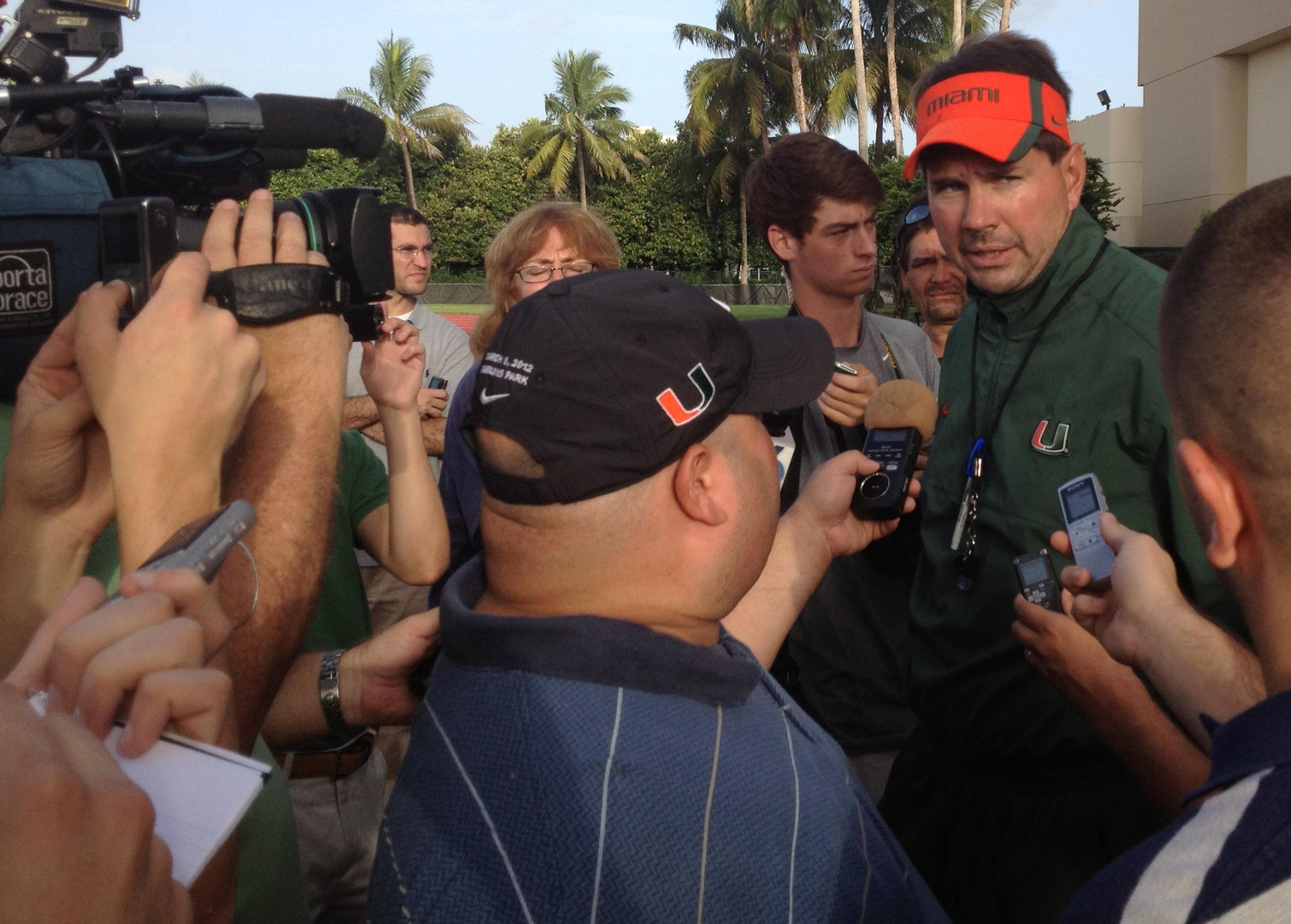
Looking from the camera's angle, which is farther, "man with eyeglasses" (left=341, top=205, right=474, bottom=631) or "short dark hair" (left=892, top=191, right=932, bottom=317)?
"man with eyeglasses" (left=341, top=205, right=474, bottom=631)

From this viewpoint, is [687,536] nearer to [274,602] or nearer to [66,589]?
[274,602]

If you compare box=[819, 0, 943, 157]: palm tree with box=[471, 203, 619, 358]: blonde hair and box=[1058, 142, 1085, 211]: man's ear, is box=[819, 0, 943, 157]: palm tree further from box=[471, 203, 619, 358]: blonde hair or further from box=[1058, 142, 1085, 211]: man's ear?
box=[1058, 142, 1085, 211]: man's ear

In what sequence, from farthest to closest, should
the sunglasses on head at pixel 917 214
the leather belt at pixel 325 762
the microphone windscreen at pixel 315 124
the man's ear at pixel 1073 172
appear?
1. the sunglasses on head at pixel 917 214
2. the man's ear at pixel 1073 172
3. the leather belt at pixel 325 762
4. the microphone windscreen at pixel 315 124

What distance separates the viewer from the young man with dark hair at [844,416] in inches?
136

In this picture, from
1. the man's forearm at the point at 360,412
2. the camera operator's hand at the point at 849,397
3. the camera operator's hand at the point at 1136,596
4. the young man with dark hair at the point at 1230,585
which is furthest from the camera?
the man's forearm at the point at 360,412

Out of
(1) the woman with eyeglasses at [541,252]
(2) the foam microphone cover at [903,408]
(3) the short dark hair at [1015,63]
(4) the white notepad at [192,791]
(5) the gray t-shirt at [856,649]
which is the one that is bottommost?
(5) the gray t-shirt at [856,649]

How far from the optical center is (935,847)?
2480mm

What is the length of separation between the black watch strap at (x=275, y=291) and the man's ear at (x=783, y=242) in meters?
2.67

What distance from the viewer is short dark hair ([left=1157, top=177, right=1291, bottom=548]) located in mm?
1257

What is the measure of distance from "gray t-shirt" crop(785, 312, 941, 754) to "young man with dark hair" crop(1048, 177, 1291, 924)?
5.32 ft

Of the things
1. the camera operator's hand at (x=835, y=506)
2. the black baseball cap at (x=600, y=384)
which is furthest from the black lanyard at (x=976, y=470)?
the black baseball cap at (x=600, y=384)

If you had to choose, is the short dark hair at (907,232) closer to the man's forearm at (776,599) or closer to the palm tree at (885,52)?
the man's forearm at (776,599)

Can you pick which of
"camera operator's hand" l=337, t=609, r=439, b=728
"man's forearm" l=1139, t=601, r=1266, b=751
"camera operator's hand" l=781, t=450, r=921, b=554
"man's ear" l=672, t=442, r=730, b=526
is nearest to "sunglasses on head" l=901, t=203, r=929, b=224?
"camera operator's hand" l=781, t=450, r=921, b=554

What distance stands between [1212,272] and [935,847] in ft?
5.25
